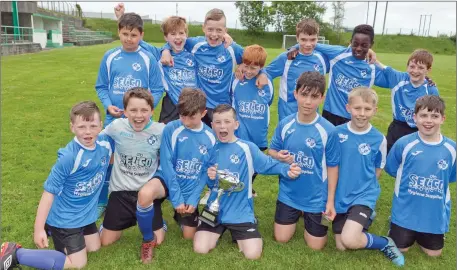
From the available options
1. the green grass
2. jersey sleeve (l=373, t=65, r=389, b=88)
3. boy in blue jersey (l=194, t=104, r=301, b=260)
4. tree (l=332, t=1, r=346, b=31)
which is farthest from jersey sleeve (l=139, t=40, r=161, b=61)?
tree (l=332, t=1, r=346, b=31)

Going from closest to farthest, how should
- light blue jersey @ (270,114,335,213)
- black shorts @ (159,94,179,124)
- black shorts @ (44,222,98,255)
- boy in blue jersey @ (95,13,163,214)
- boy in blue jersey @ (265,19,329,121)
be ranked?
black shorts @ (44,222,98,255), light blue jersey @ (270,114,335,213), boy in blue jersey @ (95,13,163,214), boy in blue jersey @ (265,19,329,121), black shorts @ (159,94,179,124)

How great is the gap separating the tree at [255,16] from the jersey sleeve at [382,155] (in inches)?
2257

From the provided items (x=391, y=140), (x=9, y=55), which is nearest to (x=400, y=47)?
(x=9, y=55)

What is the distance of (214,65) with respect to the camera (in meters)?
5.08

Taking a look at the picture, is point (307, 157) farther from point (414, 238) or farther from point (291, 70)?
point (291, 70)

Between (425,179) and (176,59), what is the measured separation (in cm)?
306

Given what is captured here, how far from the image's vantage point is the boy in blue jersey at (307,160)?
12.8 feet

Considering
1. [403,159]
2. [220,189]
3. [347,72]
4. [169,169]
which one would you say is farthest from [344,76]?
[169,169]

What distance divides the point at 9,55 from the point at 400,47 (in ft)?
150

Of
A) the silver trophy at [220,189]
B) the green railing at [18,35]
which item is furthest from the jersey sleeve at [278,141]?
the green railing at [18,35]

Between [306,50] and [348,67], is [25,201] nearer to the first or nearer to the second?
[306,50]

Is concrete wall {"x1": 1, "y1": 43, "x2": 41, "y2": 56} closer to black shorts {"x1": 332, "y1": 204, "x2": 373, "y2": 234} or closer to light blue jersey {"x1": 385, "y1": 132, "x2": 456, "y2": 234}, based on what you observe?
black shorts {"x1": 332, "y1": 204, "x2": 373, "y2": 234}

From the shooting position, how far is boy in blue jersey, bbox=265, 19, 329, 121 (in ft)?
15.8

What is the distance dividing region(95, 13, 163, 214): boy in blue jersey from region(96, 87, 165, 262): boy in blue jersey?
581 millimetres
